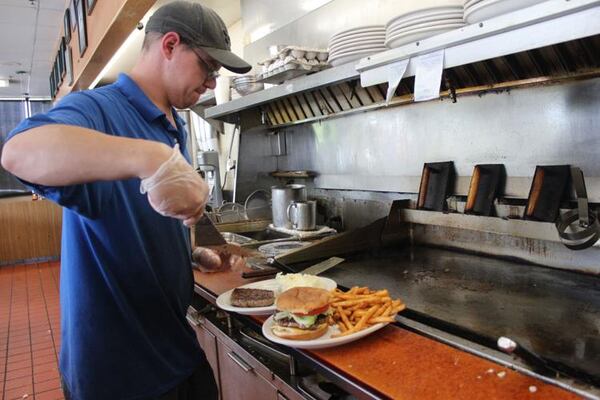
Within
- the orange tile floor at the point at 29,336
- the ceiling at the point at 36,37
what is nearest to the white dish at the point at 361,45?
the ceiling at the point at 36,37

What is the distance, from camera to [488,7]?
135 cm

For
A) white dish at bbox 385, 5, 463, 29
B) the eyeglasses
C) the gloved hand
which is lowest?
the gloved hand

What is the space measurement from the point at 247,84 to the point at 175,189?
2.29 meters

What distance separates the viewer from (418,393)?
1.04 metres

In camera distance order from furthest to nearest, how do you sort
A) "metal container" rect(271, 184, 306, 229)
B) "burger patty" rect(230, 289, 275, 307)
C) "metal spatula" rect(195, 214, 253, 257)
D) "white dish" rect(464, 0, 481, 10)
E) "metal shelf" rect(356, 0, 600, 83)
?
"metal container" rect(271, 184, 306, 229) → "metal spatula" rect(195, 214, 253, 257) → "burger patty" rect(230, 289, 275, 307) → "white dish" rect(464, 0, 481, 10) → "metal shelf" rect(356, 0, 600, 83)

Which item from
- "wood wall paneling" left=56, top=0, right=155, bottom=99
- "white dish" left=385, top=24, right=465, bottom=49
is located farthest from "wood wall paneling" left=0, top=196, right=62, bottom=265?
"white dish" left=385, top=24, right=465, bottom=49

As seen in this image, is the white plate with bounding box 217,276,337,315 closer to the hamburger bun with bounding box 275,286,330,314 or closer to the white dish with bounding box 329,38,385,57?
the hamburger bun with bounding box 275,286,330,314

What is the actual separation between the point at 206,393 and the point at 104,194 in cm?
88

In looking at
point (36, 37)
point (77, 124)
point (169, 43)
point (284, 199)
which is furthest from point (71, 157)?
point (36, 37)

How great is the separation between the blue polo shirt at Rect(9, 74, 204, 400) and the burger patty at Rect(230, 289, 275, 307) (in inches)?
11.0

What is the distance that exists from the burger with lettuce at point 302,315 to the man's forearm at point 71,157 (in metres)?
0.65

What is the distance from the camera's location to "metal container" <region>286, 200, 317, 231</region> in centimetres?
291

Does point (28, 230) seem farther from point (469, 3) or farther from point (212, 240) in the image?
point (469, 3)

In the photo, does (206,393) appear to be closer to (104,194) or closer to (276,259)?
(276,259)
